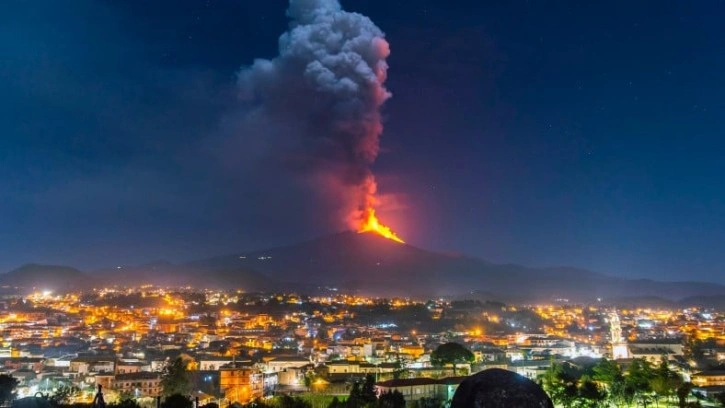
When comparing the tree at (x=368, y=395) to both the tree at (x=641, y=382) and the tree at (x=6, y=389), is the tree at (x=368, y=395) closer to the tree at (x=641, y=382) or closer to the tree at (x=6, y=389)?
the tree at (x=641, y=382)

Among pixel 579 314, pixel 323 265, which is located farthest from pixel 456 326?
pixel 323 265

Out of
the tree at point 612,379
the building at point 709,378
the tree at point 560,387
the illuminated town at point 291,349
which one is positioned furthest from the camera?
the building at point 709,378

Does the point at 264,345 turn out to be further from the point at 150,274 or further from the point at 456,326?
the point at 150,274

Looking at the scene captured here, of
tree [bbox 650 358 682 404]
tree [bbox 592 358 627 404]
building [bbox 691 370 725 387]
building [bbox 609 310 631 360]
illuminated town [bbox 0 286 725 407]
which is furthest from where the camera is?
building [bbox 609 310 631 360]

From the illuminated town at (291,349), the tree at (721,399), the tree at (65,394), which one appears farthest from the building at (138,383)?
the tree at (721,399)

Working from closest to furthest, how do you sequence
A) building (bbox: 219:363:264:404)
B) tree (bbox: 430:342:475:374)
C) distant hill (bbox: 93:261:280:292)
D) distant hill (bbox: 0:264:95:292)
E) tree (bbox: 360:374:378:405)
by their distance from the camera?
tree (bbox: 360:374:378:405) → building (bbox: 219:363:264:404) → tree (bbox: 430:342:475:374) → distant hill (bbox: 0:264:95:292) → distant hill (bbox: 93:261:280:292)

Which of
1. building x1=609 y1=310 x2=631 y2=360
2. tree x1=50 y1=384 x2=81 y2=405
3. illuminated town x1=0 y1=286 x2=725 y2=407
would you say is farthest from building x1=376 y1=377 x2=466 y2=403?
building x1=609 y1=310 x2=631 y2=360

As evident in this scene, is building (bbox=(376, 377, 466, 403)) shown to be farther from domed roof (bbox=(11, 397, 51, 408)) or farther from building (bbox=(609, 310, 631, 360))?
building (bbox=(609, 310, 631, 360))

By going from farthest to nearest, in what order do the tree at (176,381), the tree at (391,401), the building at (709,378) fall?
the building at (709,378)
the tree at (176,381)
the tree at (391,401)
